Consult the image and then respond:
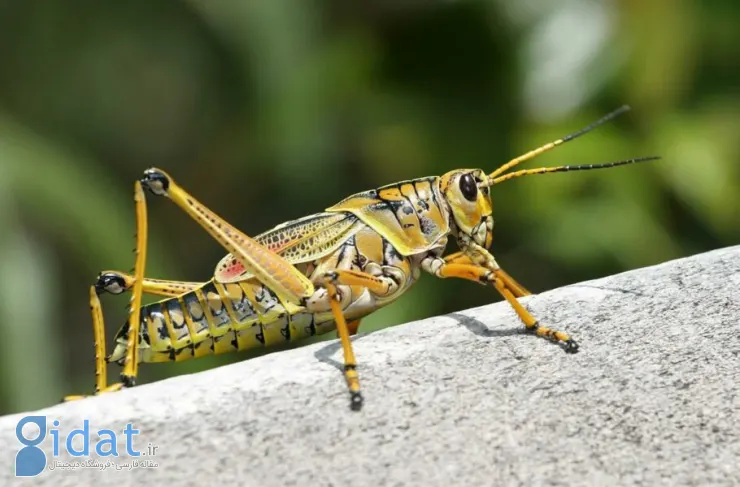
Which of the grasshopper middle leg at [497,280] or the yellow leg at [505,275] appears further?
the yellow leg at [505,275]

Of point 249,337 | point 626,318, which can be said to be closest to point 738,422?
point 626,318

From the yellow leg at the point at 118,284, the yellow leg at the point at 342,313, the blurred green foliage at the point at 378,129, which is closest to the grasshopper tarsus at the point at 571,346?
the yellow leg at the point at 342,313

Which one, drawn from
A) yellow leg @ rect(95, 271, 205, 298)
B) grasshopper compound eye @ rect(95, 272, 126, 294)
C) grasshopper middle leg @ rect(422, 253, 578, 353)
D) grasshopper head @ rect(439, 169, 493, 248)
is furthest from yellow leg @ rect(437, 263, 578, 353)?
grasshopper compound eye @ rect(95, 272, 126, 294)

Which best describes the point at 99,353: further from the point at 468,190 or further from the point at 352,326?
the point at 468,190

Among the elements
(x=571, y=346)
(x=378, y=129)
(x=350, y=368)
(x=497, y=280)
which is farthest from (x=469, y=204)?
(x=378, y=129)

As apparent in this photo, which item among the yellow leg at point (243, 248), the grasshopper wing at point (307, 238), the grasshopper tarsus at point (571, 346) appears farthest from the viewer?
the grasshopper wing at point (307, 238)

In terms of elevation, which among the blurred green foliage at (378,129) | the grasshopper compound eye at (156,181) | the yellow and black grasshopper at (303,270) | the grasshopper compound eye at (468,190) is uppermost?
the blurred green foliage at (378,129)

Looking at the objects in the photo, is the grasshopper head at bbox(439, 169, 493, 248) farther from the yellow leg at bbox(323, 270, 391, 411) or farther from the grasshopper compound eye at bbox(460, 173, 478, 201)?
the yellow leg at bbox(323, 270, 391, 411)

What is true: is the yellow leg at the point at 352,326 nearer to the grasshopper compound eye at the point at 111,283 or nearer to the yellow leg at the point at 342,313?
the yellow leg at the point at 342,313
